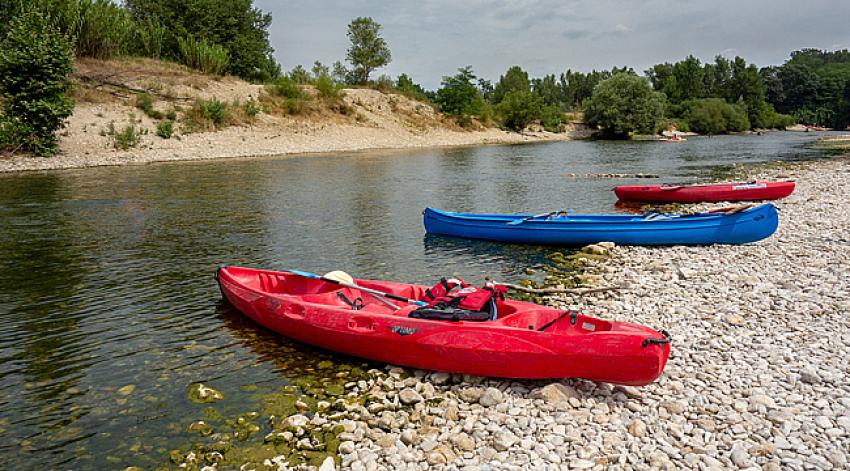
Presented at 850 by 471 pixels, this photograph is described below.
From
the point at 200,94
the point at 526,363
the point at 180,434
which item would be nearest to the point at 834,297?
the point at 526,363

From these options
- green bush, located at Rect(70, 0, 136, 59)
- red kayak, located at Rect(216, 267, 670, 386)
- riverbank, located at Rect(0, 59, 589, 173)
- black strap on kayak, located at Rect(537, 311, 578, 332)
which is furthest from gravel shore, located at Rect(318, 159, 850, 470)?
green bush, located at Rect(70, 0, 136, 59)

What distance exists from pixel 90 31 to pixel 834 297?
5674cm

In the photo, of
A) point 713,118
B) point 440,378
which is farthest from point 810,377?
point 713,118

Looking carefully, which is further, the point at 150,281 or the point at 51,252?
the point at 51,252

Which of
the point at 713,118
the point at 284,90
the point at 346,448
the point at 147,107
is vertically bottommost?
the point at 346,448

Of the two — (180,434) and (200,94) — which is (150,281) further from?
(200,94)

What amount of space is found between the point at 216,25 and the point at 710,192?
61.5m

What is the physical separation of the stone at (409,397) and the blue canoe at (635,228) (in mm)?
9419

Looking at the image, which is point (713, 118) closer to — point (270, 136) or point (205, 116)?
point (270, 136)

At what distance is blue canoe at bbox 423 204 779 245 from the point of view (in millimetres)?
14633

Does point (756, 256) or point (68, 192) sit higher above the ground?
point (68, 192)

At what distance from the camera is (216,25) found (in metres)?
65.6

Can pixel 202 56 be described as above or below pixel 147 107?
above

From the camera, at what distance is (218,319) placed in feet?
33.5
